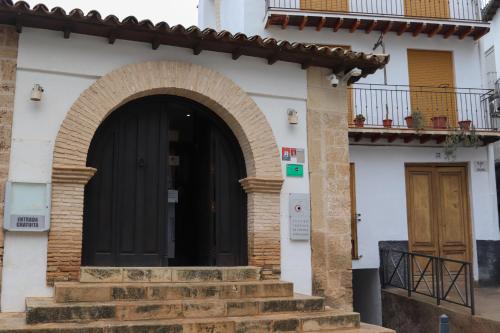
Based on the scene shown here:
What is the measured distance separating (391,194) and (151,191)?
6587 mm

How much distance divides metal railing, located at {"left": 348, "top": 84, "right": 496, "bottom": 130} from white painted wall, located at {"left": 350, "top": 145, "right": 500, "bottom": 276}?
674 millimetres

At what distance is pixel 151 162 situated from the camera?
765cm

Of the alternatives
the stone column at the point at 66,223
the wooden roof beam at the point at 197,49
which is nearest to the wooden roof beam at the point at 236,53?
the wooden roof beam at the point at 197,49

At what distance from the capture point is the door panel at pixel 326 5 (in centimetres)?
1320

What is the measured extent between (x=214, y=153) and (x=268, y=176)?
36.5 inches

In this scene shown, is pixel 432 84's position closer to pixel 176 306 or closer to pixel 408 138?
pixel 408 138

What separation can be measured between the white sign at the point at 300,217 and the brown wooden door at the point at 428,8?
775 cm

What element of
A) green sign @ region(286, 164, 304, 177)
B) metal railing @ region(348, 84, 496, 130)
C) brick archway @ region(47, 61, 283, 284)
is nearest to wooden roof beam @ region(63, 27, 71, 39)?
brick archway @ region(47, 61, 283, 284)

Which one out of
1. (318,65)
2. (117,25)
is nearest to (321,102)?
(318,65)

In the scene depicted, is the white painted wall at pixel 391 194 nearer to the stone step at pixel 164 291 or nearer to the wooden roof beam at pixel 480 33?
the wooden roof beam at pixel 480 33

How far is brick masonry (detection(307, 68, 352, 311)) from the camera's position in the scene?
800 centimetres

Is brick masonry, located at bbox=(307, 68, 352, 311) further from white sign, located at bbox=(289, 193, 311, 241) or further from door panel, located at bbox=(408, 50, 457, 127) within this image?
door panel, located at bbox=(408, 50, 457, 127)

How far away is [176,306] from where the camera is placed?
6.07 meters

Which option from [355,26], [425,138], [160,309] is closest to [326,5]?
[355,26]
